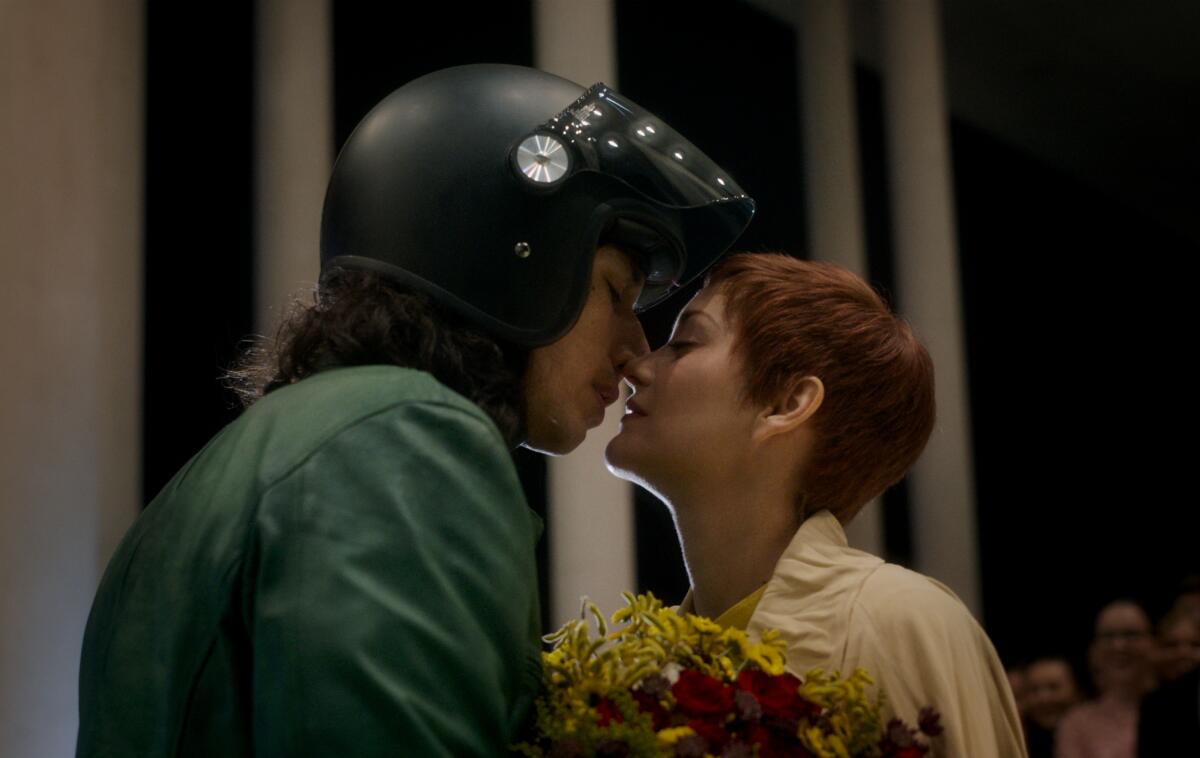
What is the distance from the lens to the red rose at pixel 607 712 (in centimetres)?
166

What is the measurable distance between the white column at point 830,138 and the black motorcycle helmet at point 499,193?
3.35 meters

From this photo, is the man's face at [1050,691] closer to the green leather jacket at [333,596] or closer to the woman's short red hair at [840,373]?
the woman's short red hair at [840,373]

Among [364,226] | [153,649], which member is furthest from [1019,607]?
[153,649]

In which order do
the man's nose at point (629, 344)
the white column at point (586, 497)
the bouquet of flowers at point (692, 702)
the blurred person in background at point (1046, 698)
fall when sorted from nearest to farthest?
the bouquet of flowers at point (692, 702) < the man's nose at point (629, 344) < the blurred person in background at point (1046, 698) < the white column at point (586, 497)

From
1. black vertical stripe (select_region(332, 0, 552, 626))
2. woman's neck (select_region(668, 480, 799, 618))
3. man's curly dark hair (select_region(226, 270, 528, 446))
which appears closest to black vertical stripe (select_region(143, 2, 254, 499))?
black vertical stripe (select_region(332, 0, 552, 626))

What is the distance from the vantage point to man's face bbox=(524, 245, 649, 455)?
6.67 feet

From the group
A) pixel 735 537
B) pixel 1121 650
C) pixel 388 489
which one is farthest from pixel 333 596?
pixel 1121 650

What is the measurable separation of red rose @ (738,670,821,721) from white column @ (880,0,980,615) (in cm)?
354

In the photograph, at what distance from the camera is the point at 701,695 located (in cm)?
171

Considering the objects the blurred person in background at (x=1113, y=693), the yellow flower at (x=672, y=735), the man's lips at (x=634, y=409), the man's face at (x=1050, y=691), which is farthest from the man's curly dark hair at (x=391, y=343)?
the man's face at (x=1050, y=691)

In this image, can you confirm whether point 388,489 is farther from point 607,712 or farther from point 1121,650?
point 1121,650

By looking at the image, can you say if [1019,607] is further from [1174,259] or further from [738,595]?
[738,595]

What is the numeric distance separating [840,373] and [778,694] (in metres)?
0.85

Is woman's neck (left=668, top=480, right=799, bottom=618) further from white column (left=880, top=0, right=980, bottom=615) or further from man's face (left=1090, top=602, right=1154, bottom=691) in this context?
white column (left=880, top=0, right=980, bottom=615)
